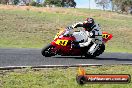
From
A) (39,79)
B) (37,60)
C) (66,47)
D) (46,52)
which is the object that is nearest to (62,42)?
(66,47)

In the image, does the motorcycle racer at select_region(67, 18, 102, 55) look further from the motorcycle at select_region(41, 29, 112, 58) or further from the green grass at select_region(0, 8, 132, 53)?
the green grass at select_region(0, 8, 132, 53)

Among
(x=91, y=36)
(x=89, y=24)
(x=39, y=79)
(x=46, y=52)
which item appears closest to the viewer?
(x=39, y=79)

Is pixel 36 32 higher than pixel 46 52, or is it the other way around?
pixel 46 52

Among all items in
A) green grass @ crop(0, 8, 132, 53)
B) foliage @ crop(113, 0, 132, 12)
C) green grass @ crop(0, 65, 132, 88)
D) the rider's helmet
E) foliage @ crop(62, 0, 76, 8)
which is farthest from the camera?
foliage @ crop(62, 0, 76, 8)

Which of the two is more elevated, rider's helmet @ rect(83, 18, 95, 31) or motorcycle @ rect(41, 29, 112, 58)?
rider's helmet @ rect(83, 18, 95, 31)

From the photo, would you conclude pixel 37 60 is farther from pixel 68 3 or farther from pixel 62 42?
pixel 68 3

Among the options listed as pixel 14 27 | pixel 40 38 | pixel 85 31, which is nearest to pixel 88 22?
pixel 85 31

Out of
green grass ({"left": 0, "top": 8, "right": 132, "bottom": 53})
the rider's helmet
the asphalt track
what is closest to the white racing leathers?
the rider's helmet

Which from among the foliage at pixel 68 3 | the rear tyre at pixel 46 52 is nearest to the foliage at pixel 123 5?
the foliage at pixel 68 3

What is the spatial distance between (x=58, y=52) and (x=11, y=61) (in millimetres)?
3446

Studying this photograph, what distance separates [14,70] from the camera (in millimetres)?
9477

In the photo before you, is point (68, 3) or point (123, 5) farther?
point (68, 3)

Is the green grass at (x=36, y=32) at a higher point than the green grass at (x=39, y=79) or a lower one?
lower

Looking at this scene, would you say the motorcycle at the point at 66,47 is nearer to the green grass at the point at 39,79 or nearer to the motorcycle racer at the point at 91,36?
the motorcycle racer at the point at 91,36
